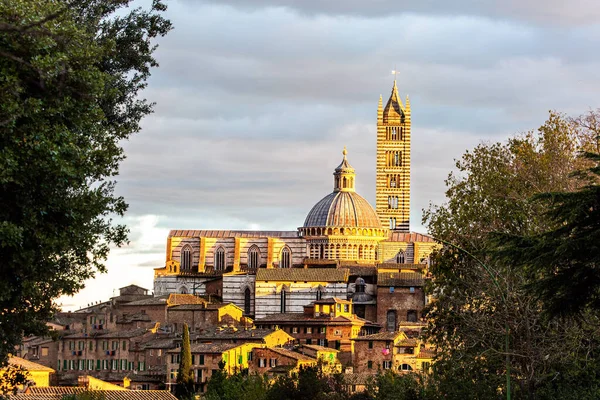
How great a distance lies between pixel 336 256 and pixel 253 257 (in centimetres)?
718

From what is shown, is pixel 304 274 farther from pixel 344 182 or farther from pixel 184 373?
pixel 184 373

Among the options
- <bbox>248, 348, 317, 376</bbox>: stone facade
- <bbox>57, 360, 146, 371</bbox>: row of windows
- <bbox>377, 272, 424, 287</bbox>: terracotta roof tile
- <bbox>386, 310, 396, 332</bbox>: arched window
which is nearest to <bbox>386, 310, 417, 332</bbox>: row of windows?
<bbox>386, 310, 396, 332</bbox>: arched window

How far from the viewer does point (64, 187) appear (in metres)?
20.5

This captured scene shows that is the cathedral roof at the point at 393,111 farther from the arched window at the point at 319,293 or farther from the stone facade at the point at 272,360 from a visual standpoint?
the stone facade at the point at 272,360

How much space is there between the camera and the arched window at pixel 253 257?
115812 millimetres

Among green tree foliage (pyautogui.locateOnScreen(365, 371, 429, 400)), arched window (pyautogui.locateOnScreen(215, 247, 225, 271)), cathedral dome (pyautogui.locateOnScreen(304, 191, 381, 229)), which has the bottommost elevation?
green tree foliage (pyautogui.locateOnScreen(365, 371, 429, 400))

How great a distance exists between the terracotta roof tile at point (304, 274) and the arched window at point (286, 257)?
8626mm

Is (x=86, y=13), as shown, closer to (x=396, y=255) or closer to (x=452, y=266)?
(x=452, y=266)

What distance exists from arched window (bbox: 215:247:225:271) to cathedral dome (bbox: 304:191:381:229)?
772cm

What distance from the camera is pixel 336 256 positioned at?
115 meters

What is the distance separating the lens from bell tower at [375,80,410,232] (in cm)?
12619

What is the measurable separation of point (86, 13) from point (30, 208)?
16.6 ft

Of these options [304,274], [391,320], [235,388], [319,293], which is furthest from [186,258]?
[235,388]

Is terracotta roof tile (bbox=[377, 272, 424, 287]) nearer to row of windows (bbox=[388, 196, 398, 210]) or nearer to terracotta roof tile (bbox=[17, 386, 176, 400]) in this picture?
row of windows (bbox=[388, 196, 398, 210])
